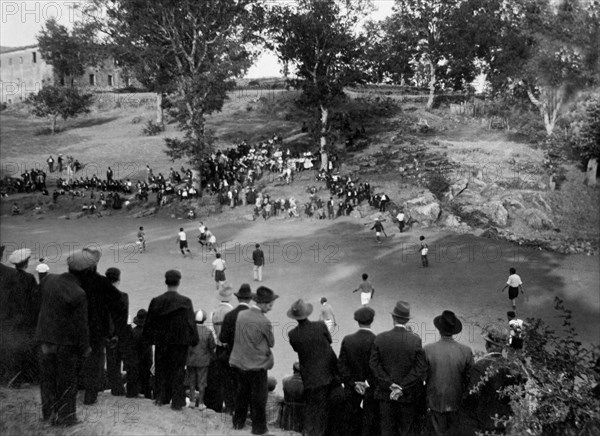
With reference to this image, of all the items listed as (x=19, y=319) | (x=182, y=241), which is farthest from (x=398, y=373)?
(x=182, y=241)

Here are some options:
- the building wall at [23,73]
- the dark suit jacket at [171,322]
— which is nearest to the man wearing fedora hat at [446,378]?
the dark suit jacket at [171,322]

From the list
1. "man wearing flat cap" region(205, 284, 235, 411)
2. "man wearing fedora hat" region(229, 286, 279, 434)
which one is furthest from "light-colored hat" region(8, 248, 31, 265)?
"man wearing fedora hat" region(229, 286, 279, 434)

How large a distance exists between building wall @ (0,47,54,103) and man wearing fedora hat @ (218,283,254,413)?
59.2 meters

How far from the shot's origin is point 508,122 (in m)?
44.5

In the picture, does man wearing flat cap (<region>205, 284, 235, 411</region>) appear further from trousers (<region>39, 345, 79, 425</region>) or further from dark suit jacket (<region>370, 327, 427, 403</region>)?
dark suit jacket (<region>370, 327, 427, 403</region>)

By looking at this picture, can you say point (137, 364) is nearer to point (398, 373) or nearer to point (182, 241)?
point (398, 373)

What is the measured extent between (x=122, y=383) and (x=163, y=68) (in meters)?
29.0

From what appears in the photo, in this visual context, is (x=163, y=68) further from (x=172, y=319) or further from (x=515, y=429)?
(x=515, y=429)

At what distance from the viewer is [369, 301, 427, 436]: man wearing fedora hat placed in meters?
5.63

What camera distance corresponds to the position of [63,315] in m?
5.23

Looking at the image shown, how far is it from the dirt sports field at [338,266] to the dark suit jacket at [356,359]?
425cm

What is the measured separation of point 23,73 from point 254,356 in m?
65.3

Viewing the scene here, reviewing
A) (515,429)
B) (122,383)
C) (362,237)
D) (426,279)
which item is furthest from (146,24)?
(515,429)

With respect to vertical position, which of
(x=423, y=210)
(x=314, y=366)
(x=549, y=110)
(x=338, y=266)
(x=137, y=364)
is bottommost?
(x=338, y=266)
